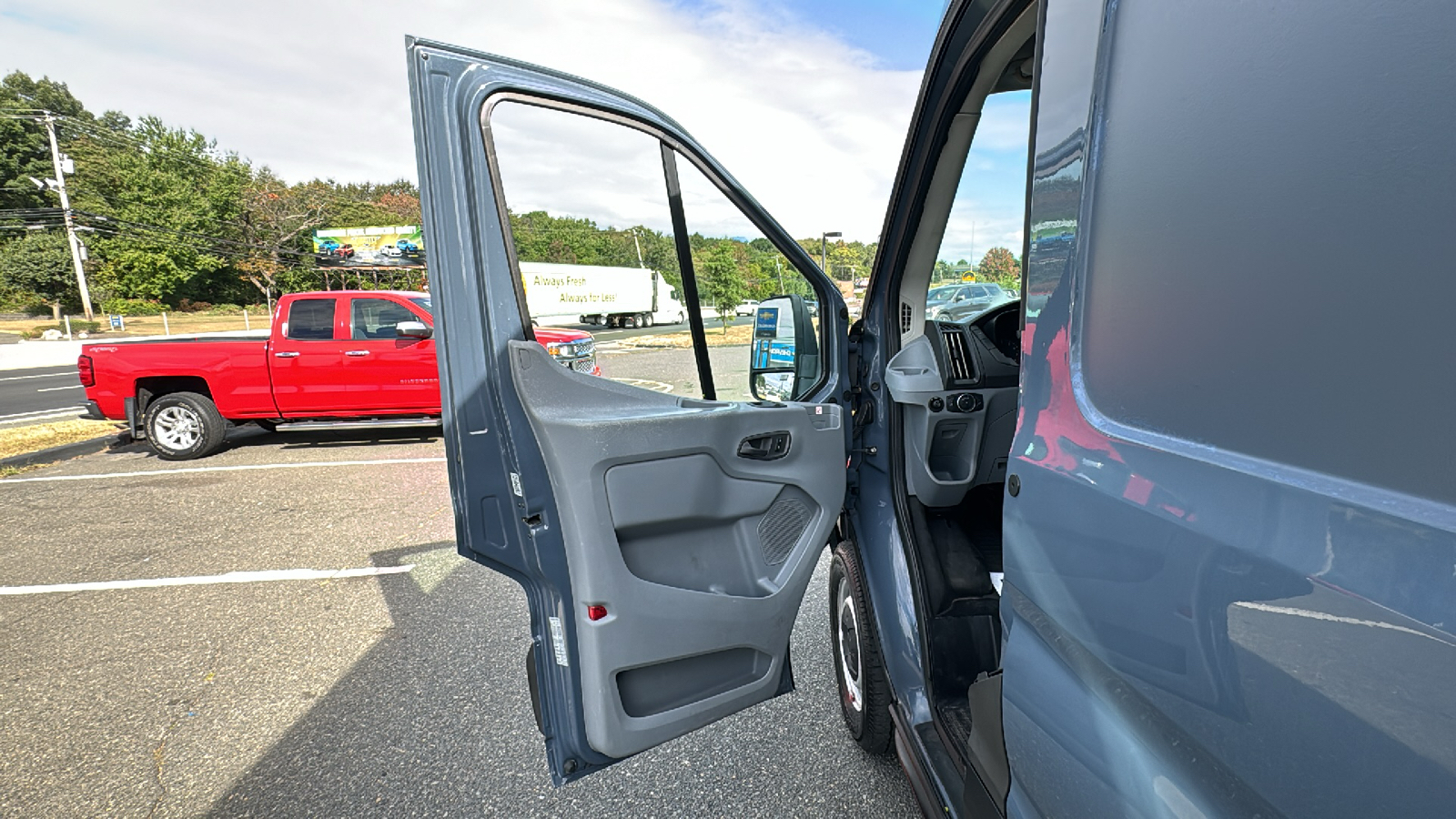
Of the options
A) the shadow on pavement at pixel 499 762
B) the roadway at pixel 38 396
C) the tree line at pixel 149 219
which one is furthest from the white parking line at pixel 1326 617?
the tree line at pixel 149 219

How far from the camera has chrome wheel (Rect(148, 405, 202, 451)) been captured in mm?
7328

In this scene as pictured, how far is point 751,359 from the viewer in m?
2.25

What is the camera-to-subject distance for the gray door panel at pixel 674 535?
65.3 inches

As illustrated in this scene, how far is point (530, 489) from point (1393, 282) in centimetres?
159

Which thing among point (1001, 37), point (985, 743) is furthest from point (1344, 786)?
point (1001, 37)

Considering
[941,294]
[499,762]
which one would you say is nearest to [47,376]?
[499,762]

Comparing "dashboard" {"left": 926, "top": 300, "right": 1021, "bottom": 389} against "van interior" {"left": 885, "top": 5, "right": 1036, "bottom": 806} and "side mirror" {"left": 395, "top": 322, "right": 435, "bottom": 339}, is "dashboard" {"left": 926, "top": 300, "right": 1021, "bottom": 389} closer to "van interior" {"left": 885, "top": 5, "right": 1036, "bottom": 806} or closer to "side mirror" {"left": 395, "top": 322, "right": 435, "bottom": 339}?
"van interior" {"left": 885, "top": 5, "right": 1036, "bottom": 806}

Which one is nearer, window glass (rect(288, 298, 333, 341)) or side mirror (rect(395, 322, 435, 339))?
side mirror (rect(395, 322, 435, 339))

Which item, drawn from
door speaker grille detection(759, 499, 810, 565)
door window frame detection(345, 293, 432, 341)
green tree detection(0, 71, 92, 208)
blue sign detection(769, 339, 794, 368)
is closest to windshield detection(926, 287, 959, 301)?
blue sign detection(769, 339, 794, 368)

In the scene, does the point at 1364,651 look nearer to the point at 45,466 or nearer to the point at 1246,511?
the point at 1246,511

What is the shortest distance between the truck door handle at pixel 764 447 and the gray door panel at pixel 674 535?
18 mm

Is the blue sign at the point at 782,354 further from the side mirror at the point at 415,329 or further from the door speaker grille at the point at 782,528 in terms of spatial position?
the side mirror at the point at 415,329

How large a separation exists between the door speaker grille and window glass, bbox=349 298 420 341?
689 centimetres

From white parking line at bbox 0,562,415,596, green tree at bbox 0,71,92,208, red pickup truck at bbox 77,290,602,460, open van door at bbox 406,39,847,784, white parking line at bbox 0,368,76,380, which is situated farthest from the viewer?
green tree at bbox 0,71,92,208
